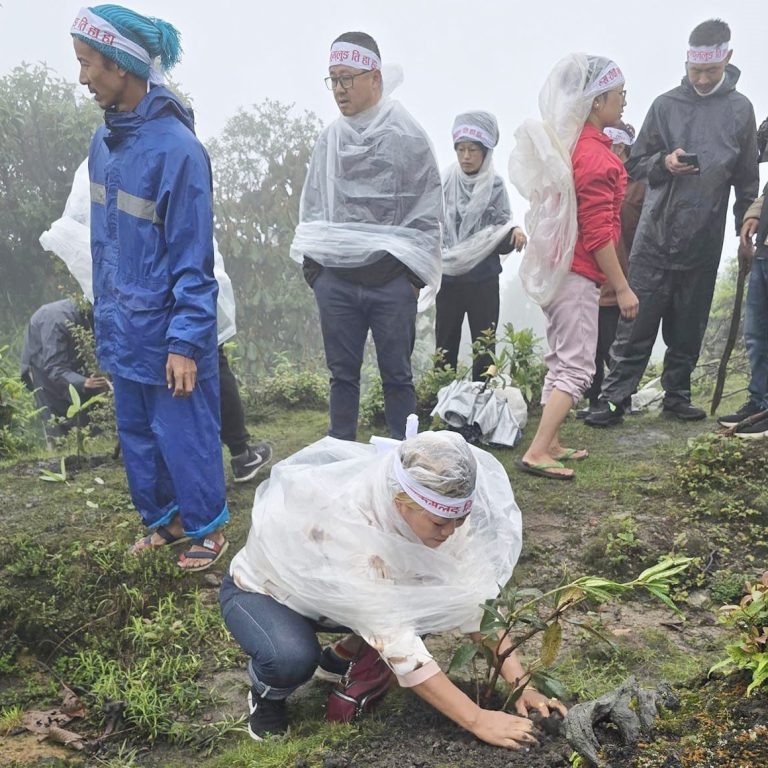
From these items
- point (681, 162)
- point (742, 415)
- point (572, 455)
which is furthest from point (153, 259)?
point (742, 415)

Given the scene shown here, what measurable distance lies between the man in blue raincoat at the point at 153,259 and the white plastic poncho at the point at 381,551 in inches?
33.9

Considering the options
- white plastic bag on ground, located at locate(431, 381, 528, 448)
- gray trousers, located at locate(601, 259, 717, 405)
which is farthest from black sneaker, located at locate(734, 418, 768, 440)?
white plastic bag on ground, located at locate(431, 381, 528, 448)

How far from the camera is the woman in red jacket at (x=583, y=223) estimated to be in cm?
367

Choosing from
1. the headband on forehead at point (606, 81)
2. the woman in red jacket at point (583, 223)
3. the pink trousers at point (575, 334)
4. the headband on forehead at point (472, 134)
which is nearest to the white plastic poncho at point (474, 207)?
the headband on forehead at point (472, 134)

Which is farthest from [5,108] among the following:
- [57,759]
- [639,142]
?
[57,759]

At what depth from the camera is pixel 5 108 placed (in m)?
12.8

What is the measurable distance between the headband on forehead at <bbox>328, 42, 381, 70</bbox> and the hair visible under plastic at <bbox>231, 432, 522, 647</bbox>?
85.1 inches

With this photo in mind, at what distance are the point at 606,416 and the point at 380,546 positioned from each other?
3.24 meters

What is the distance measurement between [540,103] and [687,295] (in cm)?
162

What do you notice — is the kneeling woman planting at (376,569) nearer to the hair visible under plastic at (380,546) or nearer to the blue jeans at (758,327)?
the hair visible under plastic at (380,546)

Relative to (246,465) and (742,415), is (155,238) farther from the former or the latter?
(742,415)

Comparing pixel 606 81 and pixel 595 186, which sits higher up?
pixel 606 81

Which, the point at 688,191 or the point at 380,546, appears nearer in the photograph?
the point at 380,546

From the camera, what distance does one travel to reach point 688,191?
14.7 feet
